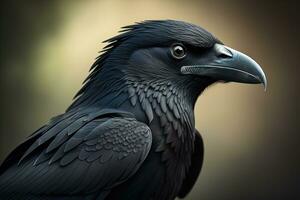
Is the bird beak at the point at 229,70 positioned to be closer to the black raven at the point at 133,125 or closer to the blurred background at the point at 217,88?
the black raven at the point at 133,125

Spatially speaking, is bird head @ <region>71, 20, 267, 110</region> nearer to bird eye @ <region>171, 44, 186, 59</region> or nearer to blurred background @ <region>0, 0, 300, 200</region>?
bird eye @ <region>171, 44, 186, 59</region>

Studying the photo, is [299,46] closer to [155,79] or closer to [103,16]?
[103,16]

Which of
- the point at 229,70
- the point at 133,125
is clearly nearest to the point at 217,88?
the point at 229,70

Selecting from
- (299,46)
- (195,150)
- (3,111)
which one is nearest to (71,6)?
(3,111)

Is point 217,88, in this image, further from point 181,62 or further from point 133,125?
point 133,125

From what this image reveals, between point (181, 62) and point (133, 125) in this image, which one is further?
point (181, 62)

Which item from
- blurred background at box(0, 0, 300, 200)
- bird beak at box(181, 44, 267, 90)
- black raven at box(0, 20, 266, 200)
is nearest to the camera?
black raven at box(0, 20, 266, 200)

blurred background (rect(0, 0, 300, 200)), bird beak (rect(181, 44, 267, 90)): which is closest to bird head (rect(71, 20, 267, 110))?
bird beak (rect(181, 44, 267, 90))
